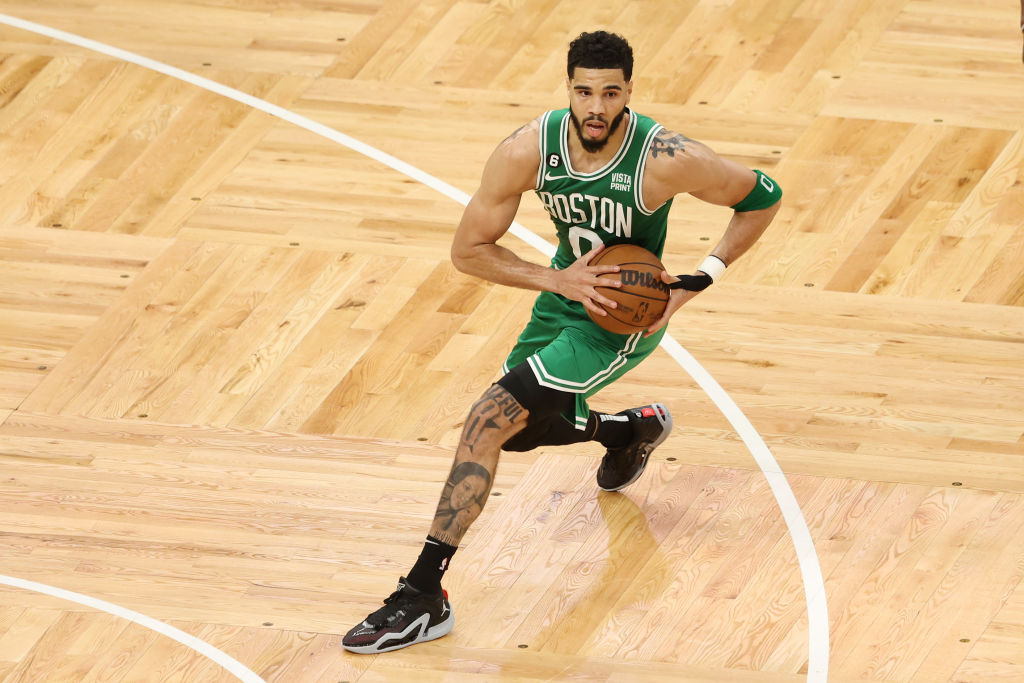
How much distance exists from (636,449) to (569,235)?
0.89 meters

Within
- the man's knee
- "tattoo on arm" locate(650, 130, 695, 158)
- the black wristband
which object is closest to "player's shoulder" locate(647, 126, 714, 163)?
"tattoo on arm" locate(650, 130, 695, 158)

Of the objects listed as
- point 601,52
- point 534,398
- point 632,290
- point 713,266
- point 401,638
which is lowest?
point 401,638

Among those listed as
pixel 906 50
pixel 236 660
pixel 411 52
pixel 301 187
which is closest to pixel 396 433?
pixel 236 660

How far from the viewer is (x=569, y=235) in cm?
608

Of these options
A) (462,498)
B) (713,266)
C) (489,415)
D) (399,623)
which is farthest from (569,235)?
(399,623)

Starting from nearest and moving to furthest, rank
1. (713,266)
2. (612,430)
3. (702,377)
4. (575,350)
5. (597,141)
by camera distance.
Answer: (597,141) < (575,350) < (713,266) < (612,430) < (702,377)

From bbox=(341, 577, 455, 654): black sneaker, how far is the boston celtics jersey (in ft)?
4.14

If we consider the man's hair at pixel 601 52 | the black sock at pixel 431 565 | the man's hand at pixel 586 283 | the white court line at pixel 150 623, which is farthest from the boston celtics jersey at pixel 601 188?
the white court line at pixel 150 623

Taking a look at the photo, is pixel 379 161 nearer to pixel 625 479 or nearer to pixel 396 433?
pixel 396 433

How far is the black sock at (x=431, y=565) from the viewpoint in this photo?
585 cm

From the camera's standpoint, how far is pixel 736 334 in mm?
7586

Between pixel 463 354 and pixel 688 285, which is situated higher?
pixel 688 285

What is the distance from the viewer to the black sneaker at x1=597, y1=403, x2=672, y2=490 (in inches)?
257

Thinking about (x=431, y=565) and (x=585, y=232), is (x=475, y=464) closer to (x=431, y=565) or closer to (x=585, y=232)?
(x=431, y=565)
